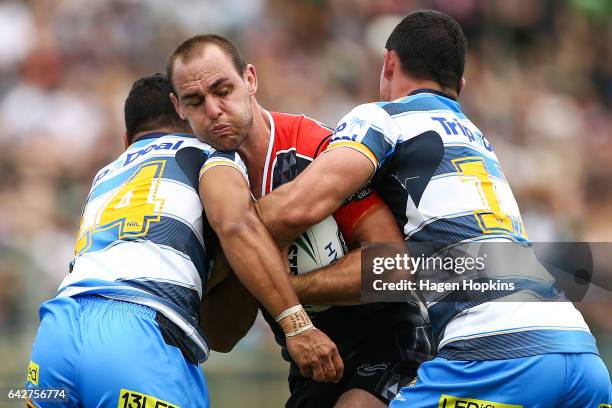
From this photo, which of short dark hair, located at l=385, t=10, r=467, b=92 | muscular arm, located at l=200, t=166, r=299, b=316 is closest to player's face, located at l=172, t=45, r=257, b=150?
muscular arm, located at l=200, t=166, r=299, b=316

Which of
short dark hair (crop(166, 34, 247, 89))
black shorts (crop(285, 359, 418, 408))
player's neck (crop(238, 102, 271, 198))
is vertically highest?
short dark hair (crop(166, 34, 247, 89))

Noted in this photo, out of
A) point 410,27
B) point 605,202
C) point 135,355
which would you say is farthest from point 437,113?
point 605,202

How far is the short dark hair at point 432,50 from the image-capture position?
6.07 metres

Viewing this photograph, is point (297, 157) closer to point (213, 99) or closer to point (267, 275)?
point (213, 99)

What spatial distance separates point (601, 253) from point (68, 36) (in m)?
7.28

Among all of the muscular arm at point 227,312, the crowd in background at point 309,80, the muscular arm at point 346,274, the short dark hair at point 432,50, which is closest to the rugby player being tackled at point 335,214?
the muscular arm at point 346,274

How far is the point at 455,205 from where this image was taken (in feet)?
18.0

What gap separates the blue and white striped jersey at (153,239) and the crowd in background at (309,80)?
15.5 feet

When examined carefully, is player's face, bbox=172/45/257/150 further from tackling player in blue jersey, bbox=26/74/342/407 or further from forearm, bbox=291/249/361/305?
forearm, bbox=291/249/361/305

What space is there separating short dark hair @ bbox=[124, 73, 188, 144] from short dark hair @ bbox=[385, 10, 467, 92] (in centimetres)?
139

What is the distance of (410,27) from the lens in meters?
6.16

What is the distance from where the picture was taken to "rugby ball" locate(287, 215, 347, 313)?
591 cm

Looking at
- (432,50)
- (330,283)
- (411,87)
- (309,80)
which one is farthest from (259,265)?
(309,80)

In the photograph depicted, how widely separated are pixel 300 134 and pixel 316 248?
698 millimetres
